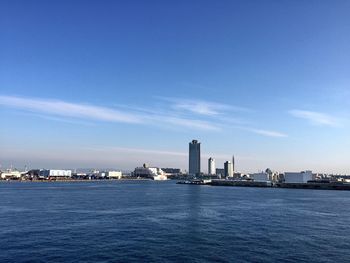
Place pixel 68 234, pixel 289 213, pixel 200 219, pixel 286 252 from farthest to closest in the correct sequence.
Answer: pixel 289 213
pixel 200 219
pixel 68 234
pixel 286 252

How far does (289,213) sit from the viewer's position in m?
71.1

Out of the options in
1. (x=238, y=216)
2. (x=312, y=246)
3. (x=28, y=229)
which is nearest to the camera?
(x=312, y=246)

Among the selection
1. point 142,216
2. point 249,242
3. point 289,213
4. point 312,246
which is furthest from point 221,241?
point 289,213

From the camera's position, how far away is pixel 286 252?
37.4 metres

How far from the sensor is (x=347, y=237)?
45.8 m

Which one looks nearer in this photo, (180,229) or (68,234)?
(68,234)

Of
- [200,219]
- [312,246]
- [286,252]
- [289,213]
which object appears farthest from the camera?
[289,213]

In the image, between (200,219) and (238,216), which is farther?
(238,216)

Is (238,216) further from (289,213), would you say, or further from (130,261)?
(130,261)

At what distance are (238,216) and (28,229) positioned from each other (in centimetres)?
3614

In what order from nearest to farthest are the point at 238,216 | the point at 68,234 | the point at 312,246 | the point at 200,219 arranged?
1. the point at 312,246
2. the point at 68,234
3. the point at 200,219
4. the point at 238,216

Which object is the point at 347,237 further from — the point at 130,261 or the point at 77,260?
the point at 77,260

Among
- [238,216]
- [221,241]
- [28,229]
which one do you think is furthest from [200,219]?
[28,229]

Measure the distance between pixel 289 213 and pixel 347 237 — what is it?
1006 inches
